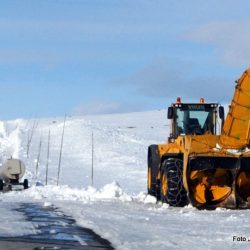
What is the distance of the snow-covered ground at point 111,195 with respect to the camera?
11584 mm

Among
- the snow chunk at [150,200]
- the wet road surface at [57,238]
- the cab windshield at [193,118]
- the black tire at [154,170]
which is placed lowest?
the wet road surface at [57,238]

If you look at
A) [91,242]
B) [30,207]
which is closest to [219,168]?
[30,207]

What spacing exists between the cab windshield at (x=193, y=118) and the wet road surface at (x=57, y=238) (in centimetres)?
576

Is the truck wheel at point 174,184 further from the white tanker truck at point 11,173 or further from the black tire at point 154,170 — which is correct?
the white tanker truck at point 11,173

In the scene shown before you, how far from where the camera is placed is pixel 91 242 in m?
10.7

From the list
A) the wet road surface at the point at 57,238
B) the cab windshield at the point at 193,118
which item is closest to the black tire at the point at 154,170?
the cab windshield at the point at 193,118

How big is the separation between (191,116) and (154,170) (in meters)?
1.81

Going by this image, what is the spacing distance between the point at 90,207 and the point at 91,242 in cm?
659

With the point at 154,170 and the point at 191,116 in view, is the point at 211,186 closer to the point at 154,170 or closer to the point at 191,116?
the point at 191,116

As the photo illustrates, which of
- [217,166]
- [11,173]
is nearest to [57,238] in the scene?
[217,166]

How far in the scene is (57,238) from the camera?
1115 cm

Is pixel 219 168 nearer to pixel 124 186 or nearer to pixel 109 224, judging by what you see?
pixel 109 224

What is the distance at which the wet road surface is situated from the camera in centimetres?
1020

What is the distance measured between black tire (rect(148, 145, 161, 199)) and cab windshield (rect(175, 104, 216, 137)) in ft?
2.86
